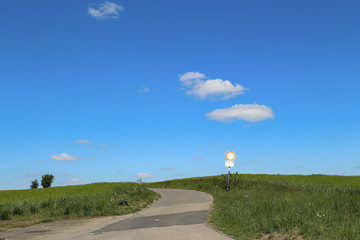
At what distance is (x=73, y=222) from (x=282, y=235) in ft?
36.1

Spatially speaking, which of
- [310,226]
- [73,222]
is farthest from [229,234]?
[73,222]

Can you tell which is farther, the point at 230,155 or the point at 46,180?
the point at 46,180

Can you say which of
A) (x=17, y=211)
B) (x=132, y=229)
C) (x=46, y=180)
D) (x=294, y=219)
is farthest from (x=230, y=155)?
(x=46, y=180)

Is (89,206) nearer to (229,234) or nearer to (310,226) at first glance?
(229,234)

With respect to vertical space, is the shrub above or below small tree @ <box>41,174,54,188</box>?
below

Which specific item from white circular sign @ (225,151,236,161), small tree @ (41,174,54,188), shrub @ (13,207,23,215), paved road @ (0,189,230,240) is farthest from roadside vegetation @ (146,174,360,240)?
small tree @ (41,174,54,188)

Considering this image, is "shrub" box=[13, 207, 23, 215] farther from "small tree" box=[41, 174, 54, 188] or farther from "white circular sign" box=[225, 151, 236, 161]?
"small tree" box=[41, 174, 54, 188]

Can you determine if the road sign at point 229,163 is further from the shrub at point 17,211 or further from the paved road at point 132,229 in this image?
the shrub at point 17,211

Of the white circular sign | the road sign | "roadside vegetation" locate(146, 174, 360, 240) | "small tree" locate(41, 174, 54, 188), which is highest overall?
the white circular sign

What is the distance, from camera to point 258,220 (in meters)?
12.2

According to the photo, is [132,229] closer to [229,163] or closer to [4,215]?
[4,215]

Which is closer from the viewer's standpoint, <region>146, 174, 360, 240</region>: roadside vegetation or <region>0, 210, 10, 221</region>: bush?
<region>146, 174, 360, 240</region>: roadside vegetation

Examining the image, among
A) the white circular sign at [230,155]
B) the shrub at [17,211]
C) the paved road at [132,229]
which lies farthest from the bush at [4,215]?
the white circular sign at [230,155]

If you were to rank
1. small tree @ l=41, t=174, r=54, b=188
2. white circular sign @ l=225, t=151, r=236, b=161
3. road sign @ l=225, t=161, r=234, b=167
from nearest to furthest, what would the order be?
1. road sign @ l=225, t=161, r=234, b=167
2. white circular sign @ l=225, t=151, r=236, b=161
3. small tree @ l=41, t=174, r=54, b=188
